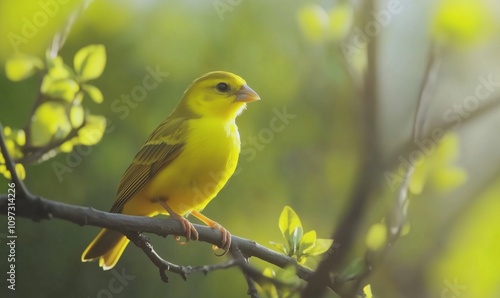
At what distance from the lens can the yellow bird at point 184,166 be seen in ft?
4.33

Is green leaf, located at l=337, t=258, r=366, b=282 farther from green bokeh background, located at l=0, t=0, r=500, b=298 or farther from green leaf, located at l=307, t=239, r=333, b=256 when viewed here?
green bokeh background, located at l=0, t=0, r=500, b=298

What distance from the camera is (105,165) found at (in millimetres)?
1455

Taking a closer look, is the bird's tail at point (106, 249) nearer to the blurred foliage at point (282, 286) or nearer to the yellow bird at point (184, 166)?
the yellow bird at point (184, 166)

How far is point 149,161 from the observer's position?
4.48ft

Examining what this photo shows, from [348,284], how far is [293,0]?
897mm

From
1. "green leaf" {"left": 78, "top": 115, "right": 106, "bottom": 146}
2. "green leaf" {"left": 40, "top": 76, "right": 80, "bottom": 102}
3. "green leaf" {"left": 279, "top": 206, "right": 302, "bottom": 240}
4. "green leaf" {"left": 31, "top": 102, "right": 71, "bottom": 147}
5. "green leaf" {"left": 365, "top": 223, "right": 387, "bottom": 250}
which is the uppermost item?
"green leaf" {"left": 40, "top": 76, "right": 80, "bottom": 102}

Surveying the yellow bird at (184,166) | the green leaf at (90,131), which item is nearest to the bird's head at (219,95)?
the yellow bird at (184,166)

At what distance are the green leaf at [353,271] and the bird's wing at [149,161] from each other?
556 millimetres

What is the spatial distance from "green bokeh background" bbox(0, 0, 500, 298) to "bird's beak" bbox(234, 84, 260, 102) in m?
0.12

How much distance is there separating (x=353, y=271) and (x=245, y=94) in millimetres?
612

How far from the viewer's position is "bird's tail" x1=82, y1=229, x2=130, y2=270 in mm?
1301

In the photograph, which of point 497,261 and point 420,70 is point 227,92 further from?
point 497,261

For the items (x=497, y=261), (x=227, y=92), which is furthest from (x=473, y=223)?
(x=227, y=92)

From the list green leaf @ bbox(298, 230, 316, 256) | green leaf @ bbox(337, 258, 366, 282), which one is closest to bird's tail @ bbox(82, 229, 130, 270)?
green leaf @ bbox(298, 230, 316, 256)
